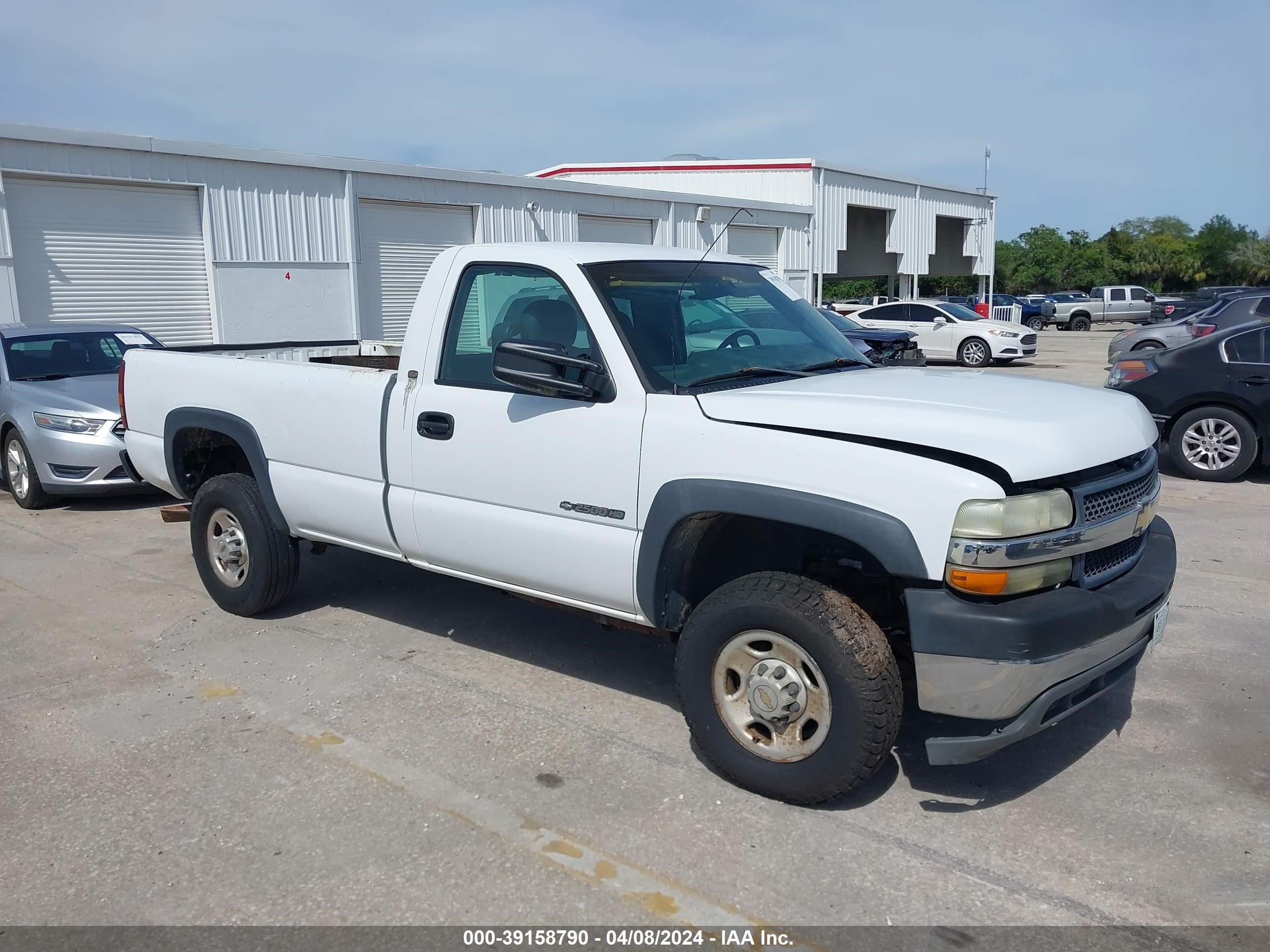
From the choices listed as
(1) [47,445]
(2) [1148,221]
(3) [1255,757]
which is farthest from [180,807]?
(2) [1148,221]

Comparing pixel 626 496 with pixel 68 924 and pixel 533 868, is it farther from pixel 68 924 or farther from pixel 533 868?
pixel 68 924

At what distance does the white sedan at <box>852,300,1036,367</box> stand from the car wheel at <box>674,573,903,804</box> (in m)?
23.1

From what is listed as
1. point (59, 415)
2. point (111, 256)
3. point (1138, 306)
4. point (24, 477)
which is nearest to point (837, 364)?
point (59, 415)

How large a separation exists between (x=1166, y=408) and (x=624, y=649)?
24.2 ft

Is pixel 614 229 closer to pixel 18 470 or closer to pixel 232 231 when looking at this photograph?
pixel 232 231

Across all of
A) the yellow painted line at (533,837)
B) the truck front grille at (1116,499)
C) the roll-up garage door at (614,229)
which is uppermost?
the roll-up garage door at (614,229)

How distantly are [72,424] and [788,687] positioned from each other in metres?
7.76

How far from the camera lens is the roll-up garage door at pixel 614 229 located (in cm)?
2194

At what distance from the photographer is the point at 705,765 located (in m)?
4.16

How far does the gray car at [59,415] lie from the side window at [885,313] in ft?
69.2

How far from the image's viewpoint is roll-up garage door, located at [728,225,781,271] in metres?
25.9

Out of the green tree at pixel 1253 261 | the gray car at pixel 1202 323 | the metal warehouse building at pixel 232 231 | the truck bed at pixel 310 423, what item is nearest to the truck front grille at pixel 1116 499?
the truck bed at pixel 310 423

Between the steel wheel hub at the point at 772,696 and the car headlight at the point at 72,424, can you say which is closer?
the steel wheel hub at the point at 772,696

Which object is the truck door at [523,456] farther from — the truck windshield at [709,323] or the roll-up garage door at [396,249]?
the roll-up garage door at [396,249]
